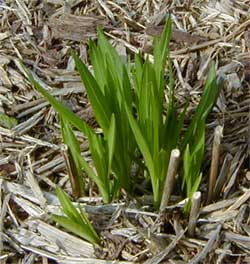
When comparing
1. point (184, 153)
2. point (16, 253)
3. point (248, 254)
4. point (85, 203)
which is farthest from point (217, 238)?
point (16, 253)

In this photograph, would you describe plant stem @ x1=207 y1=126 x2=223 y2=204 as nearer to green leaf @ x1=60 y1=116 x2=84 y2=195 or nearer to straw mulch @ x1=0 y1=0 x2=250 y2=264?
straw mulch @ x1=0 y1=0 x2=250 y2=264

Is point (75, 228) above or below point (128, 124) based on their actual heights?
below

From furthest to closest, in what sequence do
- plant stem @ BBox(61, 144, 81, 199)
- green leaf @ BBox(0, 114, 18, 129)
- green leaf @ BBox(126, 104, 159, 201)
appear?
green leaf @ BBox(0, 114, 18, 129) → plant stem @ BBox(61, 144, 81, 199) → green leaf @ BBox(126, 104, 159, 201)

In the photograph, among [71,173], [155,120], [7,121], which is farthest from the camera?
[7,121]

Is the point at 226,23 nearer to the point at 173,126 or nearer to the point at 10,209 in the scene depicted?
the point at 173,126

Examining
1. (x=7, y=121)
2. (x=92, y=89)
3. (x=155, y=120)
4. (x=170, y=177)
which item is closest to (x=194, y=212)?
(x=170, y=177)

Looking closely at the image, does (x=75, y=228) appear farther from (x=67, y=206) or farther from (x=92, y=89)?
(x=92, y=89)

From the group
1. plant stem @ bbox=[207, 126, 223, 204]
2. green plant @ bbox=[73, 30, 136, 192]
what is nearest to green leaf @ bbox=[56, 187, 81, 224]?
green plant @ bbox=[73, 30, 136, 192]
